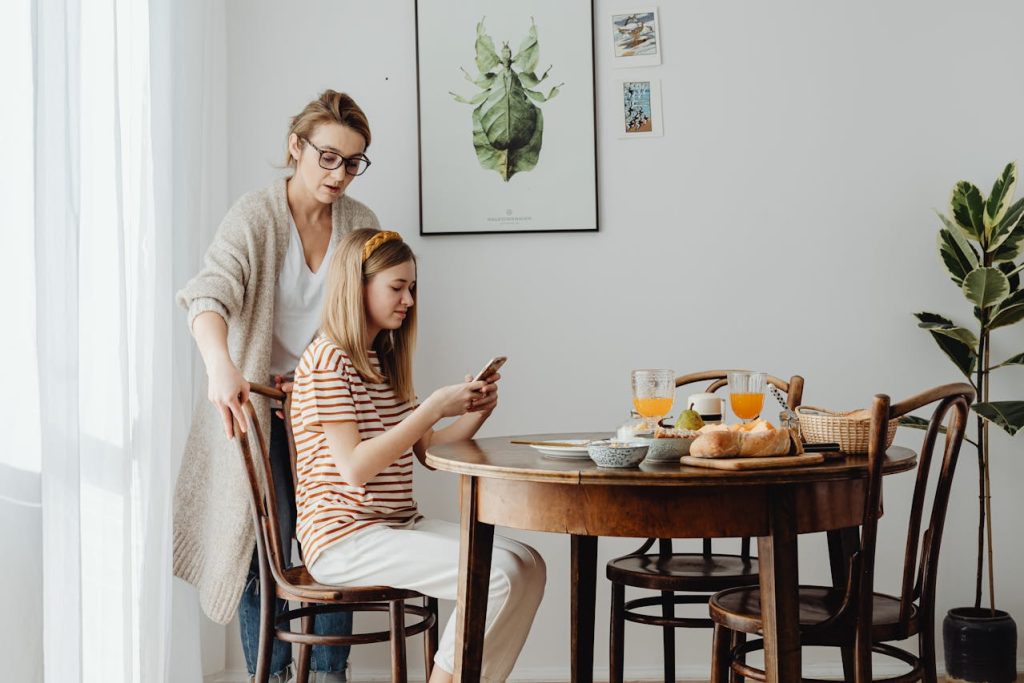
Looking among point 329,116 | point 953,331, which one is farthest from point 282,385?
point 953,331

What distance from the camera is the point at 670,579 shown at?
6.73ft

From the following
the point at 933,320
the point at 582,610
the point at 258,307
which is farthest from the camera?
the point at 933,320

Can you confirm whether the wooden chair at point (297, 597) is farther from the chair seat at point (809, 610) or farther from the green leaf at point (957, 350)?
the green leaf at point (957, 350)

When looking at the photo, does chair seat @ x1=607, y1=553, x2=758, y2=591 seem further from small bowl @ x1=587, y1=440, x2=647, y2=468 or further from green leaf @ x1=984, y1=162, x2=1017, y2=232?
green leaf @ x1=984, y1=162, x2=1017, y2=232

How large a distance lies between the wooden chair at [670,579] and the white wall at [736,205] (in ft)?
1.95

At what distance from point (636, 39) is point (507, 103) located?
16.9 inches

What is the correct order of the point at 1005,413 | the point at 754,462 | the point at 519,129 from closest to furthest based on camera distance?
1. the point at 754,462
2. the point at 1005,413
3. the point at 519,129

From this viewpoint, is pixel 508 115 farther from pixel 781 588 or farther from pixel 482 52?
pixel 781 588

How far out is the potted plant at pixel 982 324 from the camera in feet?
8.54

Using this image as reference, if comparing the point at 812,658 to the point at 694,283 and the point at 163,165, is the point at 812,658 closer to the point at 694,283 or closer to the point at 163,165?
the point at 694,283

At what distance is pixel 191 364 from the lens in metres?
2.64

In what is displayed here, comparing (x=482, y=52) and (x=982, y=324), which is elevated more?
(x=482, y=52)

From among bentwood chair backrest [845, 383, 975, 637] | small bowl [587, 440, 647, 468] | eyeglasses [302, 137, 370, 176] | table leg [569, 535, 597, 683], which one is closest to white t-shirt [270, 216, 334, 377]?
eyeglasses [302, 137, 370, 176]

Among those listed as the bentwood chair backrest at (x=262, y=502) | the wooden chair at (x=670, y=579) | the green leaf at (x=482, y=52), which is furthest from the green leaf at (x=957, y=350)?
the bentwood chair backrest at (x=262, y=502)
